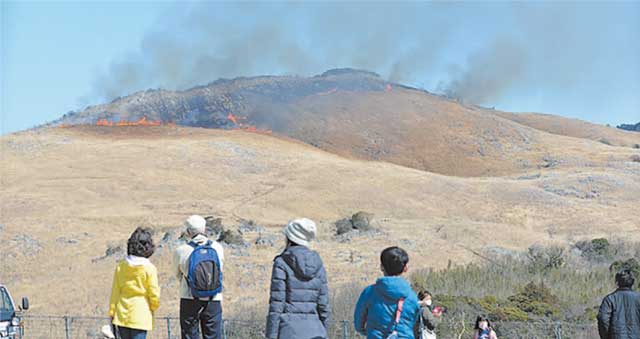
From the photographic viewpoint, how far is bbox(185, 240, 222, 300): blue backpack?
9227mm

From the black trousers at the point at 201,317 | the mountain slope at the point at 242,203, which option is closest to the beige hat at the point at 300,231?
the black trousers at the point at 201,317

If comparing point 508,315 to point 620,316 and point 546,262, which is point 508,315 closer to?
point 620,316

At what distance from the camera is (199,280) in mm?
9234

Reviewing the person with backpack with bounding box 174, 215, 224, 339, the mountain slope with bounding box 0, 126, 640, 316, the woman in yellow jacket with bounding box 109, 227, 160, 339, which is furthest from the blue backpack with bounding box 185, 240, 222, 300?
the mountain slope with bounding box 0, 126, 640, 316

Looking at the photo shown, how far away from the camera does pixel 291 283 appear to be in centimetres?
818

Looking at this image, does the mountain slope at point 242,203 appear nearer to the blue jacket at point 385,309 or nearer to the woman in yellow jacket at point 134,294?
the woman in yellow jacket at point 134,294

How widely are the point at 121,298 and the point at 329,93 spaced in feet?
390

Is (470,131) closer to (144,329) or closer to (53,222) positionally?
(53,222)

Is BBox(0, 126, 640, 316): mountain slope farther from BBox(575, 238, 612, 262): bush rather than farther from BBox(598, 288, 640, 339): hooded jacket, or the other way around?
BBox(598, 288, 640, 339): hooded jacket

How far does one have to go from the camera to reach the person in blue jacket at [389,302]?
7.27 meters

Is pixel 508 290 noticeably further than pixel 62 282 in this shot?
No

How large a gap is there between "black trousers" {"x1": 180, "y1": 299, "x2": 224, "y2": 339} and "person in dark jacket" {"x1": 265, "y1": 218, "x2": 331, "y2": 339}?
1.53m

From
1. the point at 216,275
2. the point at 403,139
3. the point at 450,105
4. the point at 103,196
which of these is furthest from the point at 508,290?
the point at 450,105

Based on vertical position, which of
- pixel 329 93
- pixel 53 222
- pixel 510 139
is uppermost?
pixel 329 93
